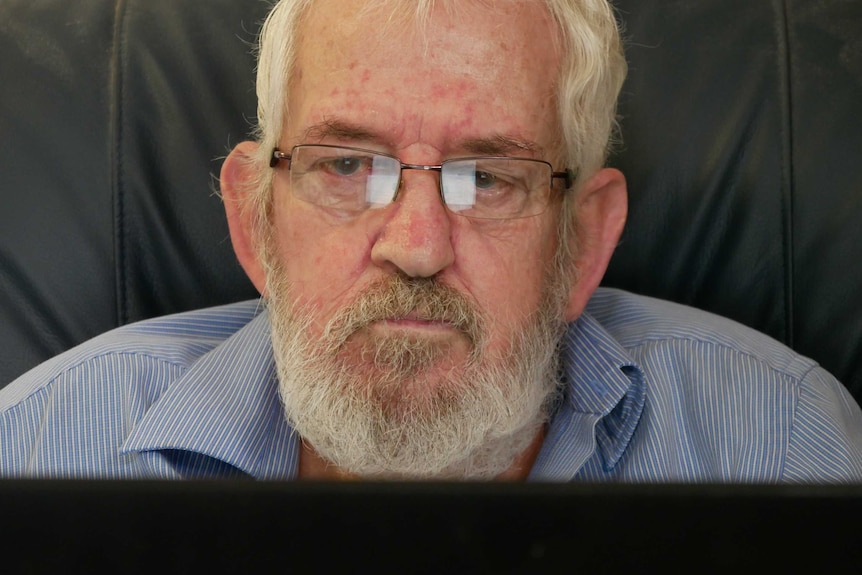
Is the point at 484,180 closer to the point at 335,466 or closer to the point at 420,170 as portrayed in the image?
the point at 420,170

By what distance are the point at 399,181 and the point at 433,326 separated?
0.58ft

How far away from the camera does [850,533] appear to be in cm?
34

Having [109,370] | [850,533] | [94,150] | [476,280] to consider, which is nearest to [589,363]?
[476,280]

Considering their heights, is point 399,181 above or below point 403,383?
above

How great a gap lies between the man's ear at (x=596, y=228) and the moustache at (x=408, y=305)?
255 mm

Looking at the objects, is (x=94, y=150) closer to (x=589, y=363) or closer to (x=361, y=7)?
(x=361, y=7)

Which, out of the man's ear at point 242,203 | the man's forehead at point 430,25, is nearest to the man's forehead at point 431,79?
the man's forehead at point 430,25

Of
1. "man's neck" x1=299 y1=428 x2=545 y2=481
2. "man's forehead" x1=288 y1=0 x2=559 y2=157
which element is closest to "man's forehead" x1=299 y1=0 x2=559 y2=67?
"man's forehead" x1=288 y1=0 x2=559 y2=157

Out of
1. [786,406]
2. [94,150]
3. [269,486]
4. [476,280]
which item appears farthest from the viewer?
[94,150]

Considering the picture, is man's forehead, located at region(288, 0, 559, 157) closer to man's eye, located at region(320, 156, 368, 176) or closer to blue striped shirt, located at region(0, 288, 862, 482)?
man's eye, located at region(320, 156, 368, 176)

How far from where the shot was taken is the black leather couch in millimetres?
1357

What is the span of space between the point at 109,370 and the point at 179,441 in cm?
16

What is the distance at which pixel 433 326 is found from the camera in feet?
3.58

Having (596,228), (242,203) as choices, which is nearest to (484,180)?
(596,228)
